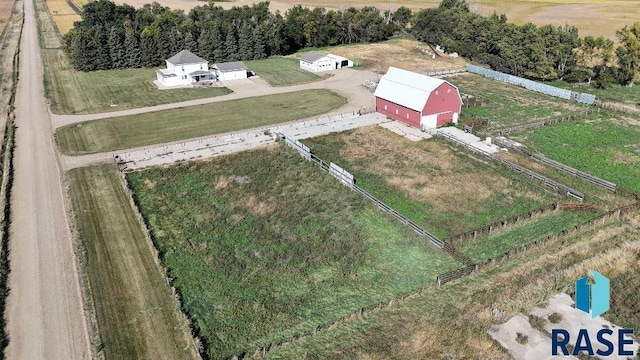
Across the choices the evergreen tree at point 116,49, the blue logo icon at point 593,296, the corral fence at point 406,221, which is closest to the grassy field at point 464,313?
the corral fence at point 406,221

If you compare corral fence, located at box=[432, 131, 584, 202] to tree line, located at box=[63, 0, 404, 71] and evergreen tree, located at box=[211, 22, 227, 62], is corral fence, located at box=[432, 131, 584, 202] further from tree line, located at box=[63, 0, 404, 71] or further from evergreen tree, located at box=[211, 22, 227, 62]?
tree line, located at box=[63, 0, 404, 71]

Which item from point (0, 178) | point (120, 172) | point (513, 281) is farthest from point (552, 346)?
point (0, 178)

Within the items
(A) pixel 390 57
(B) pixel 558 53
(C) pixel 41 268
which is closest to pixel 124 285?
(C) pixel 41 268

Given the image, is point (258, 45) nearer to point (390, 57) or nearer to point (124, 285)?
point (390, 57)

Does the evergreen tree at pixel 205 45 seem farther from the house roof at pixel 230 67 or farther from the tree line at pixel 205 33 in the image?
the house roof at pixel 230 67

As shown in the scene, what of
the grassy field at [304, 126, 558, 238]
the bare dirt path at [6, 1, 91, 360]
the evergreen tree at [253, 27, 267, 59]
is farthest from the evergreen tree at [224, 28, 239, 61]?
the grassy field at [304, 126, 558, 238]

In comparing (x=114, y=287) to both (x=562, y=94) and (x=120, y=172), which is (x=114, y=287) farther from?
(x=562, y=94)
